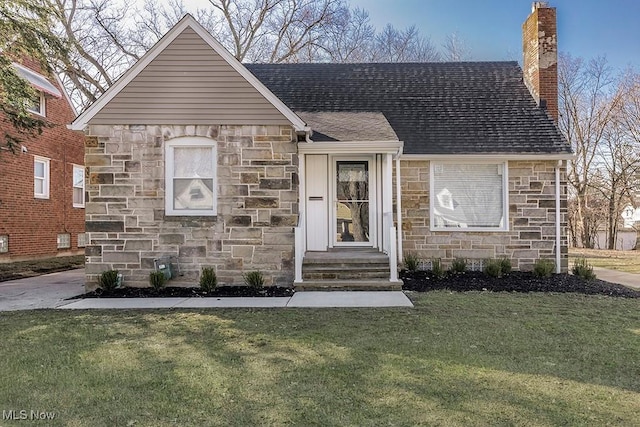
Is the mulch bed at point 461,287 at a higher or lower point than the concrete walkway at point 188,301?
higher

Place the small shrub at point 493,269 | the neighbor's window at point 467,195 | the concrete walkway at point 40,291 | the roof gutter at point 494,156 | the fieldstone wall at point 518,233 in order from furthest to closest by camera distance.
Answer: the neighbor's window at point 467,195, the fieldstone wall at point 518,233, the roof gutter at point 494,156, the small shrub at point 493,269, the concrete walkway at point 40,291

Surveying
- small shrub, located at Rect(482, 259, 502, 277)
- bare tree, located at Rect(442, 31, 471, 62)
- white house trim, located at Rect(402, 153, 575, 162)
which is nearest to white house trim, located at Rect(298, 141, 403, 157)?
white house trim, located at Rect(402, 153, 575, 162)

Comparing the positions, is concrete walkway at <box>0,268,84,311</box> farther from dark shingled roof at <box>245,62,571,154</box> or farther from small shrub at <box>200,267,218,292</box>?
dark shingled roof at <box>245,62,571,154</box>

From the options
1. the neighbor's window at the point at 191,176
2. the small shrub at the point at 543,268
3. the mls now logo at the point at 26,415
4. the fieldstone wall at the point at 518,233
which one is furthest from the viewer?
the fieldstone wall at the point at 518,233

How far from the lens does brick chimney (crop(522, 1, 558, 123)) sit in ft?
36.5

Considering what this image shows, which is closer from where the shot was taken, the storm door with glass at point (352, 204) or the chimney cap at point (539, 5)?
the storm door with glass at point (352, 204)

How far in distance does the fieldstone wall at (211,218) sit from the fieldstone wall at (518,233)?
3.42m

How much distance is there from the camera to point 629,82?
23.1 metres

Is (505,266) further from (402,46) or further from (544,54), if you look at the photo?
(402,46)

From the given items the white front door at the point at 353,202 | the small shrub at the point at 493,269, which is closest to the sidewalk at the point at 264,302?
the white front door at the point at 353,202

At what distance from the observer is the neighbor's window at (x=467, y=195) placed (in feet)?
34.0

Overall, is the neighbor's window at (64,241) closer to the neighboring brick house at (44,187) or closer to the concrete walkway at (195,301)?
the neighboring brick house at (44,187)

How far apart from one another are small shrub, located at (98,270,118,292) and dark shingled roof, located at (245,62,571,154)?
619 cm

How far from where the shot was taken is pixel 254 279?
823 centimetres
